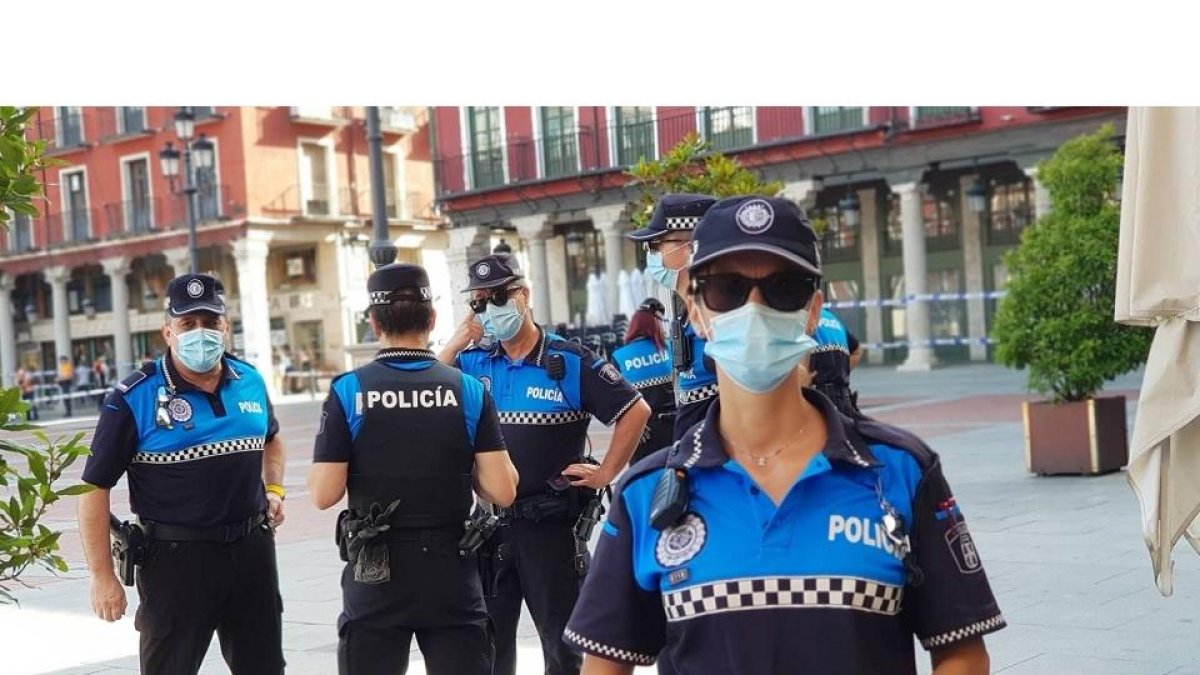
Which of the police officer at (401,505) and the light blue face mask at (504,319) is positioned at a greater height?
the light blue face mask at (504,319)

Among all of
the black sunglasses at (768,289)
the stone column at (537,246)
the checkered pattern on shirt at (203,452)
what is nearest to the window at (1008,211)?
the stone column at (537,246)

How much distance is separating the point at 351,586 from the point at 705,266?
238 centimetres

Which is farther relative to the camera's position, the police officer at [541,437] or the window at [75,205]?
the window at [75,205]

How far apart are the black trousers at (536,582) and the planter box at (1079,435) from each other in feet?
24.7

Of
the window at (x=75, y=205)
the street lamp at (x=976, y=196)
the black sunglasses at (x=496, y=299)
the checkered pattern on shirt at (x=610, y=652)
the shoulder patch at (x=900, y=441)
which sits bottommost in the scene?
the checkered pattern on shirt at (x=610, y=652)

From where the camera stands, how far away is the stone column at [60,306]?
48312 mm

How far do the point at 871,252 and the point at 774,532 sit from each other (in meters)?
33.2

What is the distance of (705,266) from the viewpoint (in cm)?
259

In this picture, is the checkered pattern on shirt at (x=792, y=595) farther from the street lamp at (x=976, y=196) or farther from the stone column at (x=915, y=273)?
the street lamp at (x=976, y=196)

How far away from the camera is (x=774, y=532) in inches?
95.7

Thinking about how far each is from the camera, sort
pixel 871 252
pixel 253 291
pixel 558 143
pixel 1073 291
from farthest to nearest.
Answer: pixel 253 291, pixel 558 143, pixel 871 252, pixel 1073 291

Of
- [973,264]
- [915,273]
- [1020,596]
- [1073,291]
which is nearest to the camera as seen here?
[1020,596]

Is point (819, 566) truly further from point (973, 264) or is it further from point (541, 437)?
point (973, 264)

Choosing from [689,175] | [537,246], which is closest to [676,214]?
[689,175]
